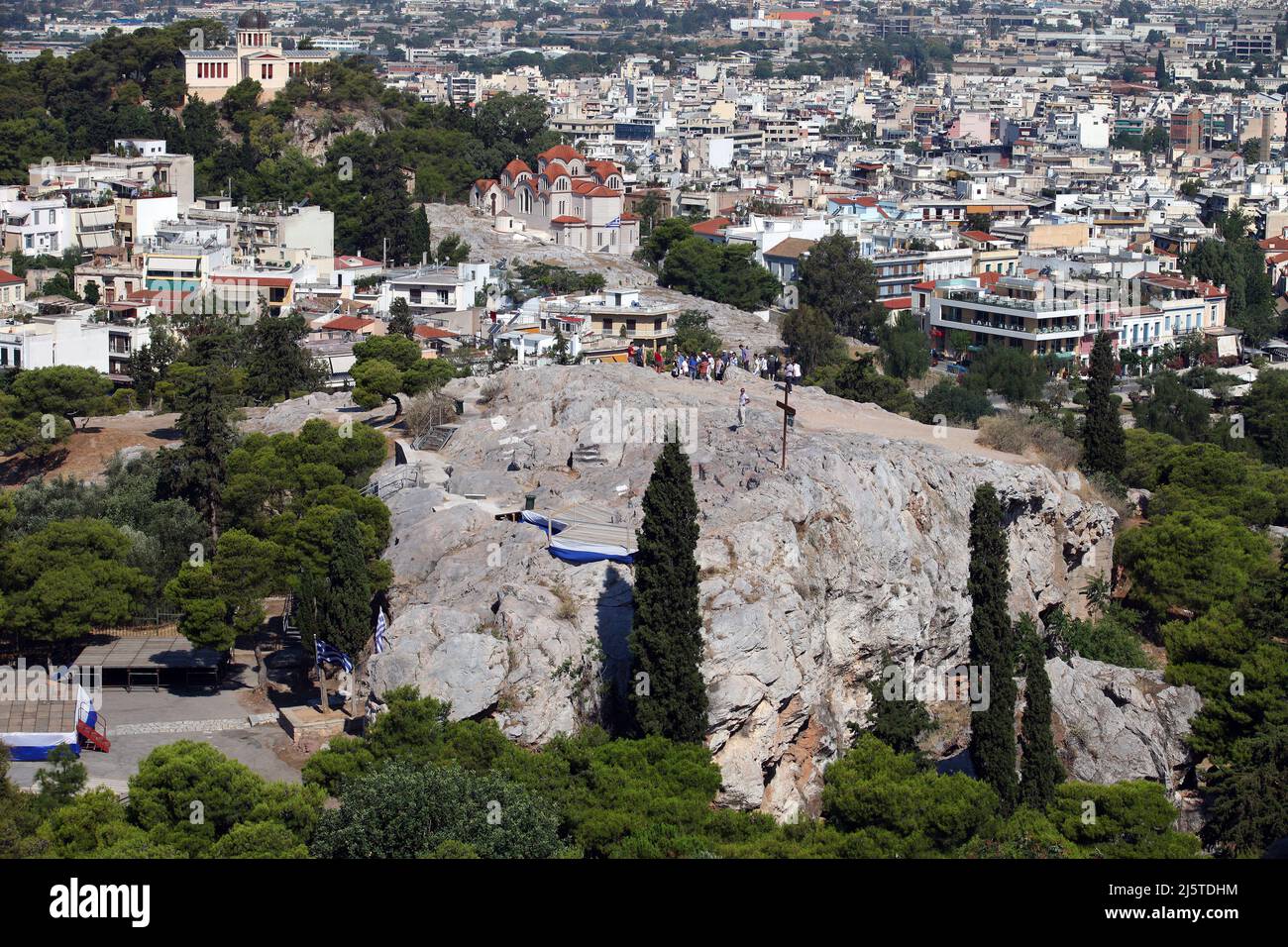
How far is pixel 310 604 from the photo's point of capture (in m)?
17.0

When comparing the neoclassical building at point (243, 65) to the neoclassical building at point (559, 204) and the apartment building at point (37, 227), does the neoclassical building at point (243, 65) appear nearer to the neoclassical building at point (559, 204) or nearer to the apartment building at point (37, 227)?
the neoclassical building at point (559, 204)

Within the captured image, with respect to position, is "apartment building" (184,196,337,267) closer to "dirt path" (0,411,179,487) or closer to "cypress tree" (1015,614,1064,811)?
"dirt path" (0,411,179,487)

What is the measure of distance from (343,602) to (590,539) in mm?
2360

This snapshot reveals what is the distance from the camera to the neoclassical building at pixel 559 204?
4762 centimetres

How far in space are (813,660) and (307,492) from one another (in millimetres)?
6472

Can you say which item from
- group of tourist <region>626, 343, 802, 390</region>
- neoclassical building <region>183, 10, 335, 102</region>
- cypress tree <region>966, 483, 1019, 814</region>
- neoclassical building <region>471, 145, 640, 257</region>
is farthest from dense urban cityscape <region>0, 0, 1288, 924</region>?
neoclassical building <region>183, 10, 335, 102</region>

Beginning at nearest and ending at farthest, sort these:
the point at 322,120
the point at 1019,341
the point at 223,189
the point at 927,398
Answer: the point at 927,398, the point at 1019,341, the point at 223,189, the point at 322,120

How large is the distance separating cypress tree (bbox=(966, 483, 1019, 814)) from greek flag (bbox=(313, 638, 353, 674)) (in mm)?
5708

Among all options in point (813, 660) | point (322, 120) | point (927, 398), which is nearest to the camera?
point (813, 660)

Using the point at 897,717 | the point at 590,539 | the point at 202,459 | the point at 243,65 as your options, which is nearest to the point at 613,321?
the point at 202,459

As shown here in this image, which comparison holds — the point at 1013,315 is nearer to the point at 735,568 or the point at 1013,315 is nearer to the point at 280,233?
the point at 280,233

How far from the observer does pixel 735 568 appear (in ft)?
54.3
